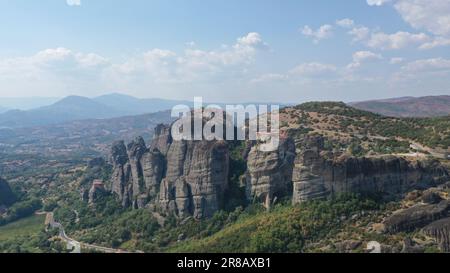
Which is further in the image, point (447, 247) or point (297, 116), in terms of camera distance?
point (297, 116)

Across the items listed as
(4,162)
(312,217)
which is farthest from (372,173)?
(4,162)

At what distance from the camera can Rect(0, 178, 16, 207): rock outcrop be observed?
79.5 metres

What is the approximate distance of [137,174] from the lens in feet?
194

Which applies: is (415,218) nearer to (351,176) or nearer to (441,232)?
(441,232)

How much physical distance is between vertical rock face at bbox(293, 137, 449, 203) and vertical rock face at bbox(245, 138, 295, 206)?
3682mm

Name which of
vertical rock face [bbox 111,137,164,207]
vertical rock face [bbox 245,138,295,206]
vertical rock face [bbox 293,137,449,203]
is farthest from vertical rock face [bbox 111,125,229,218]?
vertical rock face [bbox 293,137,449,203]

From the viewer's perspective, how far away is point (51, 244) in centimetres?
5238

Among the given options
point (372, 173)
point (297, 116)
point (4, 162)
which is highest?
point (297, 116)

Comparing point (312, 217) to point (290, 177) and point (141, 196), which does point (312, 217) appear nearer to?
point (290, 177)

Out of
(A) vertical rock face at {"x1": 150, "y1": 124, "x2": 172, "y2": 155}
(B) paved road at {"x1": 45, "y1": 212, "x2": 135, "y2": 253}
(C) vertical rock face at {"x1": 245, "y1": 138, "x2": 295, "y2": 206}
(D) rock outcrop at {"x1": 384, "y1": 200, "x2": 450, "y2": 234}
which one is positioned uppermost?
(A) vertical rock face at {"x1": 150, "y1": 124, "x2": 172, "y2": 155}

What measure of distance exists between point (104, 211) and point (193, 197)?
16240 mm

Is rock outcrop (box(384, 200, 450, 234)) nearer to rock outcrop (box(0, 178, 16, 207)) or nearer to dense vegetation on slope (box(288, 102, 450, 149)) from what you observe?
dense vegetation on slope (box(288, 102, 450, 149))

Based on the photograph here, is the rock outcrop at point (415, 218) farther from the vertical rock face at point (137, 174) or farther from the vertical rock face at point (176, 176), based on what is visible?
the vertical rock face at point (137, 174)

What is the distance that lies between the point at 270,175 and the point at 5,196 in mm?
56371
